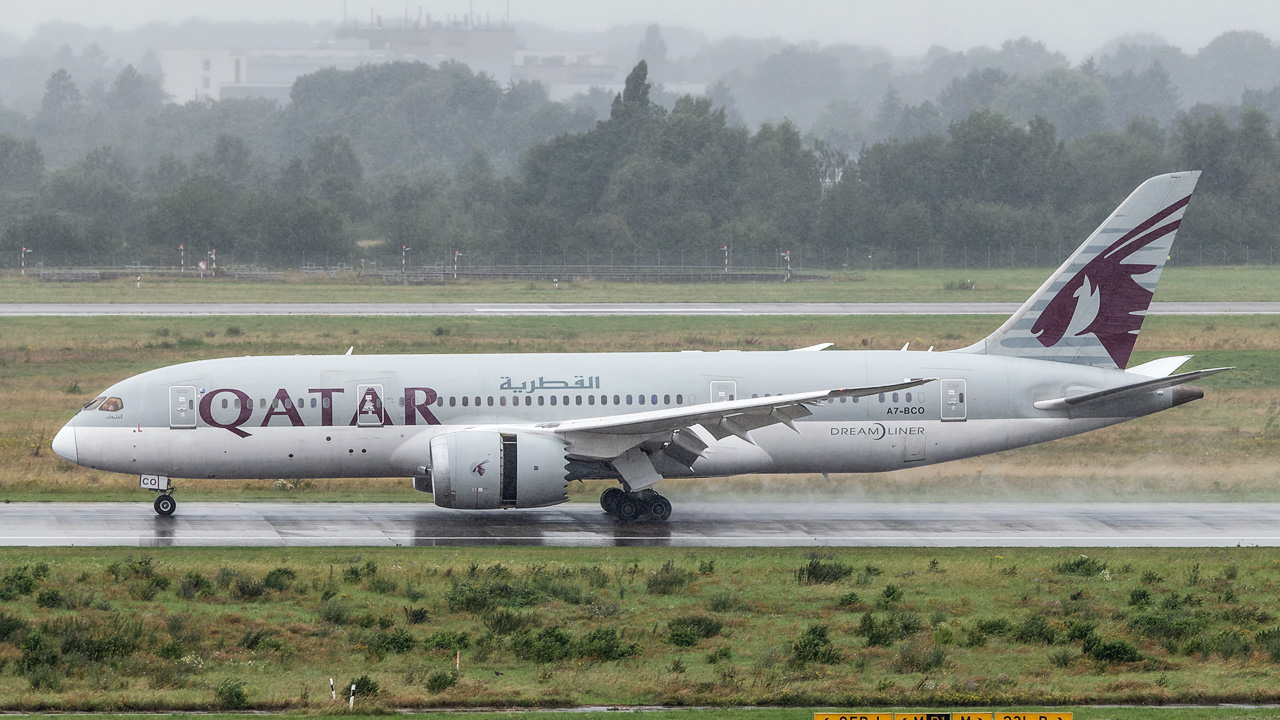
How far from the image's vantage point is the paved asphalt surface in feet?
244

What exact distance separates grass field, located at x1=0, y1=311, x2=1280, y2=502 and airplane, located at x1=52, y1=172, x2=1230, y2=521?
352 cm

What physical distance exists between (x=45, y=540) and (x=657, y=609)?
1515 cm

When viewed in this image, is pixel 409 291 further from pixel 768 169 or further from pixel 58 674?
pixel 58 674

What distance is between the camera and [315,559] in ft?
97.0

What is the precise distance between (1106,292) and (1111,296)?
0.60ft

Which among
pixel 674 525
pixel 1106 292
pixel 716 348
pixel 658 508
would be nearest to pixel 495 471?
pixel 658 508

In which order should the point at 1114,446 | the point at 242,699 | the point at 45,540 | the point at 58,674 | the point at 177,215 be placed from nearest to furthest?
the point at 242,699 → the point at 58,674 → the point at 45,540 → the point at 1114,446 → the point at 177,215

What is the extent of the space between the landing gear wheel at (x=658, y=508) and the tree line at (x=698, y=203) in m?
76.4

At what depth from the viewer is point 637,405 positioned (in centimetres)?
3588

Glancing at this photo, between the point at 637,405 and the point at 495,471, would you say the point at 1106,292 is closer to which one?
the point at 637,405

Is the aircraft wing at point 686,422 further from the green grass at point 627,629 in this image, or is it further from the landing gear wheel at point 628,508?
the green grass at point 627,629

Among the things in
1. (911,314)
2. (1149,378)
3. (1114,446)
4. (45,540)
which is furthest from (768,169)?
(45,540)

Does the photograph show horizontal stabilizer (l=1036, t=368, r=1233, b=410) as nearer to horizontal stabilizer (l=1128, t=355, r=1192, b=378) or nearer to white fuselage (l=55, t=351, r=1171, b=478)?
white fuselage (l=55, t=351, r=1171, b=478)

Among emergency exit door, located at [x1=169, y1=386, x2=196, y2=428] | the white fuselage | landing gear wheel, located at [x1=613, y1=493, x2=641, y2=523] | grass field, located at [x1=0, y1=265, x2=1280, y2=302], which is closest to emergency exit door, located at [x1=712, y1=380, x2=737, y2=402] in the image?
the white fuselage
